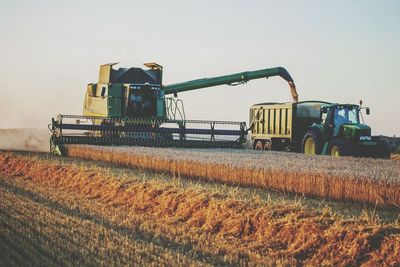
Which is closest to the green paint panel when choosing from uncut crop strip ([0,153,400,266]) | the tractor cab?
the tractor cab

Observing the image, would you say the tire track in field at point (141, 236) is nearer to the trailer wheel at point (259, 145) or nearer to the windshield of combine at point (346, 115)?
the windshield of combine at point (346, 115)

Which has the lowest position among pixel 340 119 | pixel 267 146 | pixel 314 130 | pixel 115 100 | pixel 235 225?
pixel 235 225

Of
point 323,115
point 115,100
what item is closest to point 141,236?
point 323,115

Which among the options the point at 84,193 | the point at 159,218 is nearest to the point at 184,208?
the point at 159,218

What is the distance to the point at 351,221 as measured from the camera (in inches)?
298

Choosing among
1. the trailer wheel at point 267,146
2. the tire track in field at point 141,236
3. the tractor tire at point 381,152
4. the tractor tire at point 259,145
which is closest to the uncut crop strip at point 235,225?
the tire track in field at point 141,236

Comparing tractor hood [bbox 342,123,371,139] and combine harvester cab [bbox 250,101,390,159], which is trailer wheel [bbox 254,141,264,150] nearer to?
combine harvester cab [bbox 250,101,390,159]

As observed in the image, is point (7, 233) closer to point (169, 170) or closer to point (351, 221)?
point (351, 221)

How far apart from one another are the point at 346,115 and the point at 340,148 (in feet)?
7.28

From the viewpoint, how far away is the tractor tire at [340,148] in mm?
18642

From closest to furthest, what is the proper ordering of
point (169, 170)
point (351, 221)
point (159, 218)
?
point (351, 221)
point (159, 218)
point (169, 170)

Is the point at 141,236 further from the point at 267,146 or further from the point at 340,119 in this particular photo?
the point at 267,146

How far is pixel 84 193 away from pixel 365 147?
32.9 ft

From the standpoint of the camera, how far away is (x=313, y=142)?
2089cm
